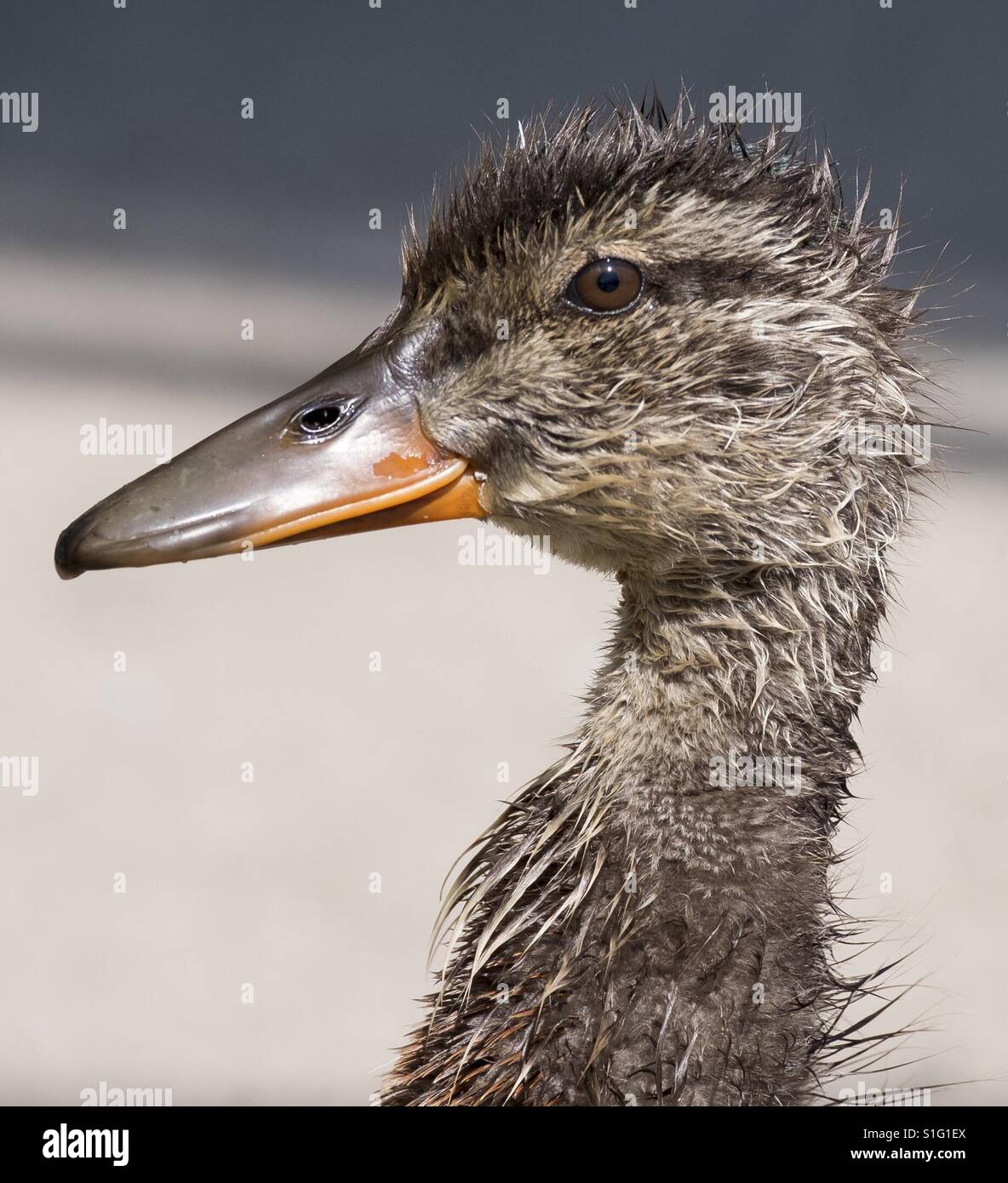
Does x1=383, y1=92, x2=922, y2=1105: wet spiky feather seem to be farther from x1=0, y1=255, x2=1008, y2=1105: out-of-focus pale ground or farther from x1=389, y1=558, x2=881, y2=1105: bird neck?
x1=0, y1=255, x2=1008, y2=1105: out-of-focus pale ground

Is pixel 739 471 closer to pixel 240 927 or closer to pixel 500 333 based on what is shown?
pixel 500 333

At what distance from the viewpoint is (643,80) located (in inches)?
216

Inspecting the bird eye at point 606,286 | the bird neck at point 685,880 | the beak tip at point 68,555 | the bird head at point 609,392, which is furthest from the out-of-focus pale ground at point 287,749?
the beak tip at point 68,555

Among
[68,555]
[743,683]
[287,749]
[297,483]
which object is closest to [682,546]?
[743,683]

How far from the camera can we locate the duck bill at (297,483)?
169cm

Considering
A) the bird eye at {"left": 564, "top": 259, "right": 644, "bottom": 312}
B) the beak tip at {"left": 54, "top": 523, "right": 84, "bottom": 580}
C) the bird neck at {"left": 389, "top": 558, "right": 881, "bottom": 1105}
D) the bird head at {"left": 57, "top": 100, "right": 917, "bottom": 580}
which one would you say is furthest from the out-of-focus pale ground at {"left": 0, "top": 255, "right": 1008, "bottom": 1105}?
the beak tip at {"left": 54, "top": 523, "right": 84, "bottom": 580}

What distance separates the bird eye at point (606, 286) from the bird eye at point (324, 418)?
326mm

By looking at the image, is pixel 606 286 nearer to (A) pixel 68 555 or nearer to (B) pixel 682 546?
(B) pixel 682 546

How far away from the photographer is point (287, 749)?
3.92 m

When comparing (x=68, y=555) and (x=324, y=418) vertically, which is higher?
(x=324, y=418)

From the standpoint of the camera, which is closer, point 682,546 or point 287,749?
point 682,546

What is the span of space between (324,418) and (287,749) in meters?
2.28

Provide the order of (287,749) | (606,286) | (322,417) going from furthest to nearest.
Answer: (287,749) → (322,417) → (606,286)

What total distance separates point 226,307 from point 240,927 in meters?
2.87
